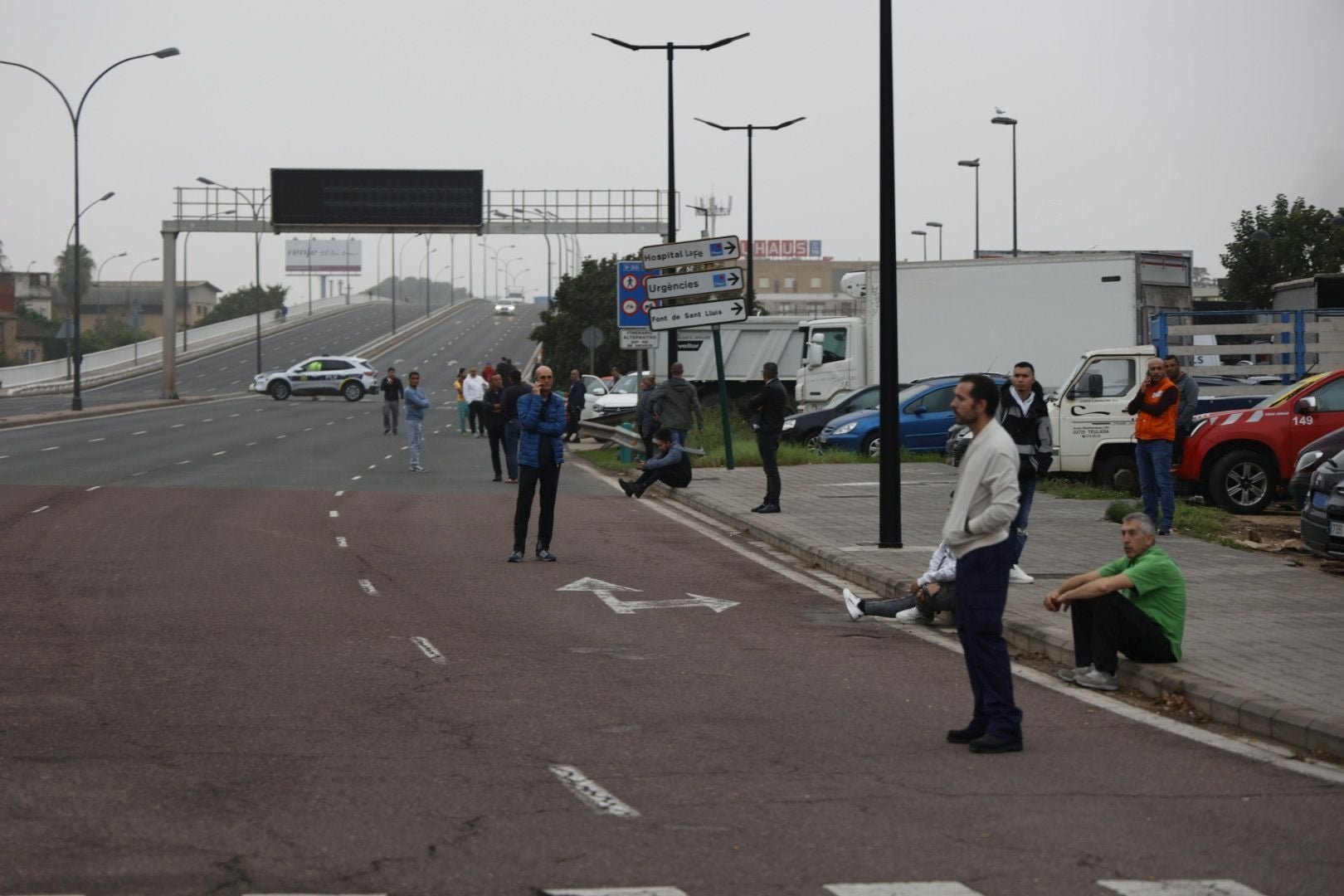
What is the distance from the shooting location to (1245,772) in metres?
7.06

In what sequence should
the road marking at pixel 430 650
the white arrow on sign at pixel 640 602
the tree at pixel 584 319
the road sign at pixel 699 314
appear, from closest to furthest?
the road marking at pixel 430 650, the white arrow on sign at pixel 640 602, the road sign at pixel 699 314, the tree at pixel 584 319

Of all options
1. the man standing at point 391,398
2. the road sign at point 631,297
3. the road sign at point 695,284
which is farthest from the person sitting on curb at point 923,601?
the man standing at point 391,398

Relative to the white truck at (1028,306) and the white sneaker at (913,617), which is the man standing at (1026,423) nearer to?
the white sneaker at (913,617)

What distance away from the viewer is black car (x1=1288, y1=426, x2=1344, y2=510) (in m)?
15.5

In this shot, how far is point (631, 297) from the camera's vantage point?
32.9 m

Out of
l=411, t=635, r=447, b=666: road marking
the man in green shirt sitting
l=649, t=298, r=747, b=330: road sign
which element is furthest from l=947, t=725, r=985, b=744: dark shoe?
l=649, t=298, r=747, b=330: road sign

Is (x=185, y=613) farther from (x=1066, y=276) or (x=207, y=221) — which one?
(x=207, y=221)

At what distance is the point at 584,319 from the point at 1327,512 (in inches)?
2081

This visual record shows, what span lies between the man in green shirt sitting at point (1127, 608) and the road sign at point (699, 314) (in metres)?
15.5

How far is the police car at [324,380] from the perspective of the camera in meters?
66.9

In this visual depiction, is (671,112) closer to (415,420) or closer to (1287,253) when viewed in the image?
(415,420)

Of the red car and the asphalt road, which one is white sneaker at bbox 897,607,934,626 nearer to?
the asphalt road

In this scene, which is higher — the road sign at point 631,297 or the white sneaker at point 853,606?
the road sign at point 631,297

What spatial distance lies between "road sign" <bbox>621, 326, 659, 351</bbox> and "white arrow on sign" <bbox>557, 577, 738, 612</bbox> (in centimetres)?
1917
